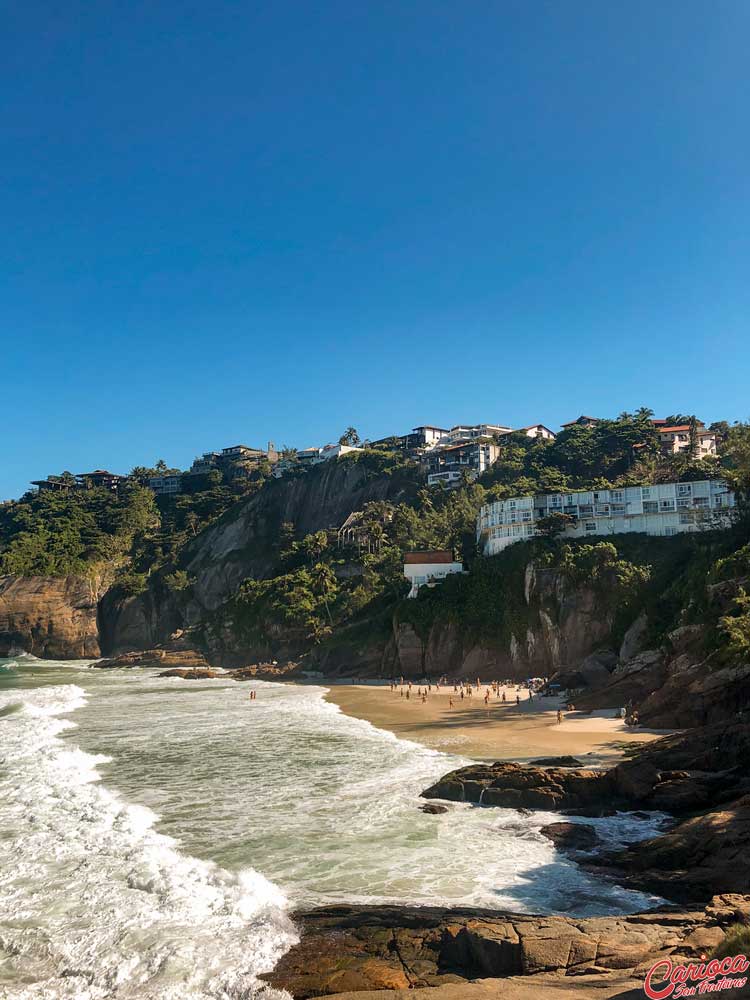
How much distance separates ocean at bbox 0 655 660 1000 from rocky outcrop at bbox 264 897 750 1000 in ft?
2.70

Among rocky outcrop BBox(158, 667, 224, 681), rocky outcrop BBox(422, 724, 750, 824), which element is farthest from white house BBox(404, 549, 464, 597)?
rocky outcrop BBox(422, 724, 750, 824)

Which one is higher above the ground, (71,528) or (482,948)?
(71,528)

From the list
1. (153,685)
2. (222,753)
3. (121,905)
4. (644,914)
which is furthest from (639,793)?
(153,685)

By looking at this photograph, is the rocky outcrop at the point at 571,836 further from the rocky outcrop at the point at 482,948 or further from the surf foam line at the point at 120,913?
the surf foam line at the point at 120,913

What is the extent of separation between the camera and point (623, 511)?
61312mm

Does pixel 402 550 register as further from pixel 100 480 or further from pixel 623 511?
pixel 100 480

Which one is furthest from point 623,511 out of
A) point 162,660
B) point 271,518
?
point 271,518

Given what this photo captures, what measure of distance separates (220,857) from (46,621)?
98.9 m

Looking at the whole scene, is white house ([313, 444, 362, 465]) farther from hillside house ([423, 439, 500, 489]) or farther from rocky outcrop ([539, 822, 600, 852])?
rocky outcrop ([539, 822, 600, 852])

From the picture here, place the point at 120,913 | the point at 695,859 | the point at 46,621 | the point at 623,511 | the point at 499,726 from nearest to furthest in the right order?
1. the point at 120,913
2. the point at 695,859
3. the point at 499,726
4. the point at 623,511
5. the point at 46,621

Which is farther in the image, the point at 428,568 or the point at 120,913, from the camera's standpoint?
the point at 428,568

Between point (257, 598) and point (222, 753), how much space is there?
56984 mm

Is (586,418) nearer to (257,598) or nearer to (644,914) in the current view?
(257,598)

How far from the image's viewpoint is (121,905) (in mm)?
14914
